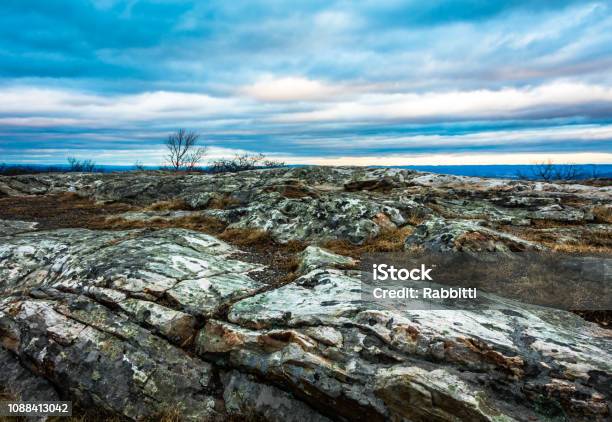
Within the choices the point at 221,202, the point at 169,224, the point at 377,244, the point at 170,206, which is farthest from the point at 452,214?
the point at 170,206

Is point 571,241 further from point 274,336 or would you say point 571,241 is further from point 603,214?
point 274,336

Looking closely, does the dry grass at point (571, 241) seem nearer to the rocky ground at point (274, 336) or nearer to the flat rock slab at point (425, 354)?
the rocky ground at point (274, 336)

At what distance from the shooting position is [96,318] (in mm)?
7527

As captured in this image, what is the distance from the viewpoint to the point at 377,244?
11727 millimetres

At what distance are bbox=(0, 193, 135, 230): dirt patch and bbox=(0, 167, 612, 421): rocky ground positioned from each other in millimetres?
5630

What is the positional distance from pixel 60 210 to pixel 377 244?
19663mm

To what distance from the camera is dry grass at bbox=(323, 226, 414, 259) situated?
11.2 meters

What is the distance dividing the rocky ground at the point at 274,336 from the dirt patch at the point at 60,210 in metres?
5.63

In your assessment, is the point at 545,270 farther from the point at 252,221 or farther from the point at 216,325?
the point at 252,221

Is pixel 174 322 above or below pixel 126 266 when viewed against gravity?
below

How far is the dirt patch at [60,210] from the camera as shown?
1752 cm

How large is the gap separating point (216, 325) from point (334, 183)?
746 inches

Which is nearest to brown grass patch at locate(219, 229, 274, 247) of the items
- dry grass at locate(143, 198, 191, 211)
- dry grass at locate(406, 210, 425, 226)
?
dry grass at locate(406, 210, 425, 226)

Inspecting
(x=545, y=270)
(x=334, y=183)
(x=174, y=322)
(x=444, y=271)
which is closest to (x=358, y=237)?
(x=444, y=271)
